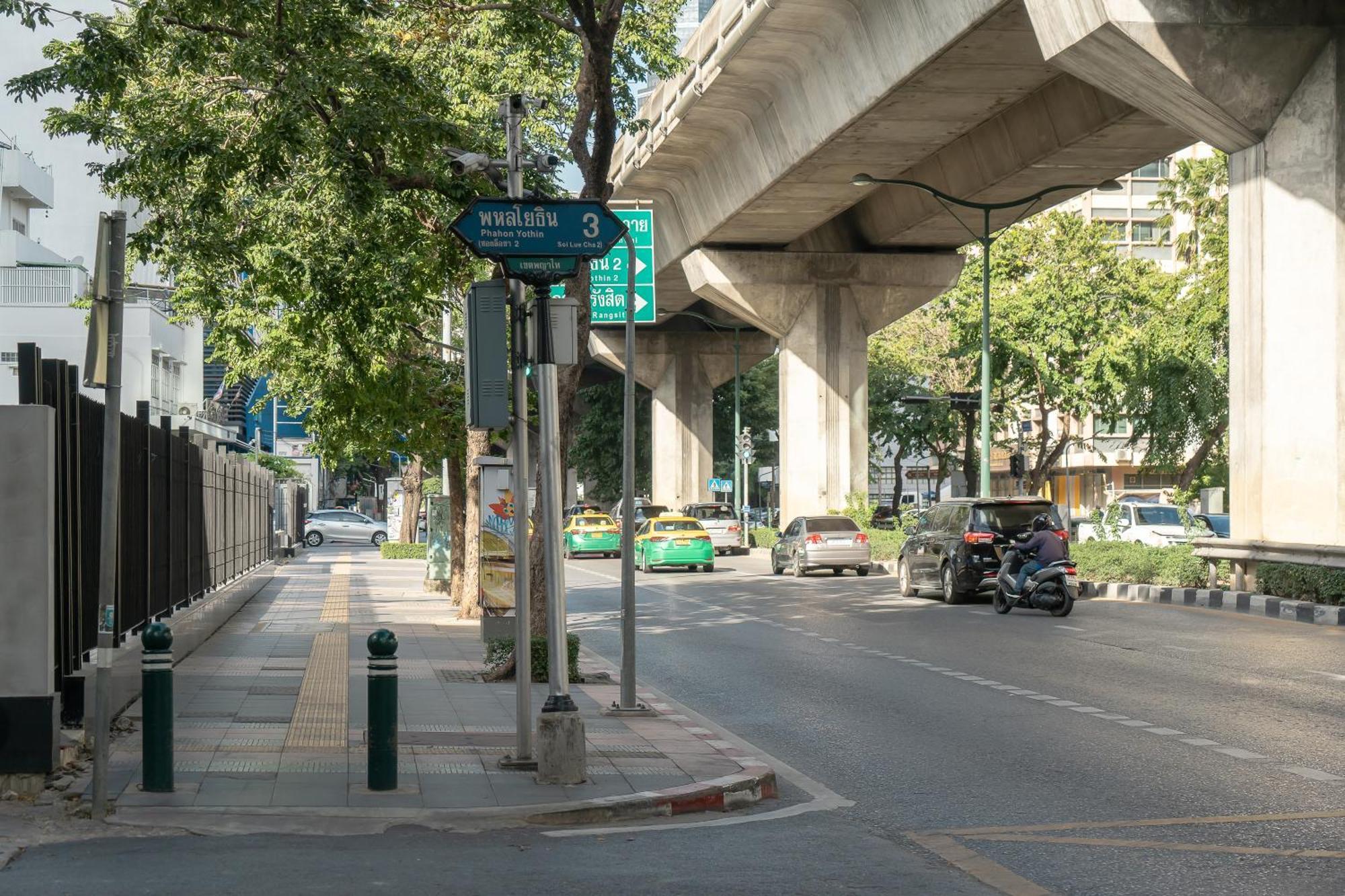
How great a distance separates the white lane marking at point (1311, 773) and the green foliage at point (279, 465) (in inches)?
1975

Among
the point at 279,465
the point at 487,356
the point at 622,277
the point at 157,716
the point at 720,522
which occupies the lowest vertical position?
the point at 157,716

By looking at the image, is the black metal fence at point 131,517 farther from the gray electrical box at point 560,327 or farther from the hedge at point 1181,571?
the hedge at point 1181,571

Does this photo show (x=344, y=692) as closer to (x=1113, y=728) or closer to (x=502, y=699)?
(x=502, y=699)

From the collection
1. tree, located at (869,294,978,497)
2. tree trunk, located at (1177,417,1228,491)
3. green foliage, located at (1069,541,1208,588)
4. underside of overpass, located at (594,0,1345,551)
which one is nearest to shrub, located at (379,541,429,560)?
underside of overpass, located at (594,0,1345,551)

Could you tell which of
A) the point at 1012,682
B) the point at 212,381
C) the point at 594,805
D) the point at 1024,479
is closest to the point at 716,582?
the point at 1012,682

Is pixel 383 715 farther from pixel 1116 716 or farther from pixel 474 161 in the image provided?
pixel 1116 716

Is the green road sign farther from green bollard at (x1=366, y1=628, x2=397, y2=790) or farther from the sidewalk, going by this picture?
green bollard at (x1=366, y1=628, x2=397, y2=790)

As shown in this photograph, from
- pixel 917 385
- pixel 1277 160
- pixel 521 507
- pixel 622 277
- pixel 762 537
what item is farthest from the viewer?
pixel 917 385

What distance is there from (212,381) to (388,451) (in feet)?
174

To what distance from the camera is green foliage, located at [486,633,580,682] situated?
49.6ft

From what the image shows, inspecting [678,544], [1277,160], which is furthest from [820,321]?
[1277,160]

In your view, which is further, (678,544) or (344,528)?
(344,528)

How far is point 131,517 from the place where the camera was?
1355 cm

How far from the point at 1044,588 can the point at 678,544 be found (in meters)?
19.1
